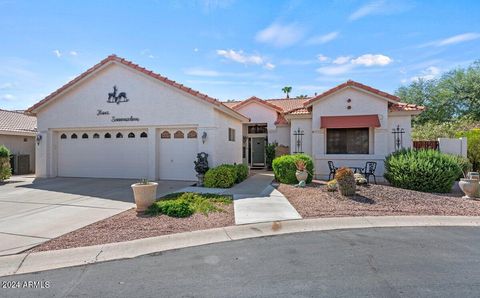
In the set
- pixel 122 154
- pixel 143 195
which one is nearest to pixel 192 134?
pixel 122 154

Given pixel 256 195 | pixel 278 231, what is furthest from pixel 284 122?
pixel 278 231

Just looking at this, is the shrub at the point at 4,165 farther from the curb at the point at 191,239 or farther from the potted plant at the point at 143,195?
the curb at the point at 191,239

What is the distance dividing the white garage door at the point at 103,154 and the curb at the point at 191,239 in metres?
9.52

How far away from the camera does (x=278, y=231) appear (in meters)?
6.76

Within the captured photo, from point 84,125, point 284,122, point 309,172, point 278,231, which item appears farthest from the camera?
point 284,122

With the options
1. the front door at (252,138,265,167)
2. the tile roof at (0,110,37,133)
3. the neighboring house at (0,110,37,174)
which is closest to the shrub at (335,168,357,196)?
the front door at (252,138,265,167)

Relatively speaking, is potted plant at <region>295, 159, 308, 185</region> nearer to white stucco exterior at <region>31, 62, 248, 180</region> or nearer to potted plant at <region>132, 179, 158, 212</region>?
white stucco exterior at <region>31, 62, 248, 180</region>

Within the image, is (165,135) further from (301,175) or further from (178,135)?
(301,175)

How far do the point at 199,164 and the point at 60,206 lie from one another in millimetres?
5592

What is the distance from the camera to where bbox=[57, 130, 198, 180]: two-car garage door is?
1457 cm

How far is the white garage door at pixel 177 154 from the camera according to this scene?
568 inches

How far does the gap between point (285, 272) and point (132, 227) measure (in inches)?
156

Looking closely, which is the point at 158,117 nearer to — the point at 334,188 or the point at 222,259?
the point at 334,188

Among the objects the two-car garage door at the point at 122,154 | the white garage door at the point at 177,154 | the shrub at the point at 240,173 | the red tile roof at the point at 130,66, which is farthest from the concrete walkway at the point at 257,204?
the red tile roof at the point at 130,66
